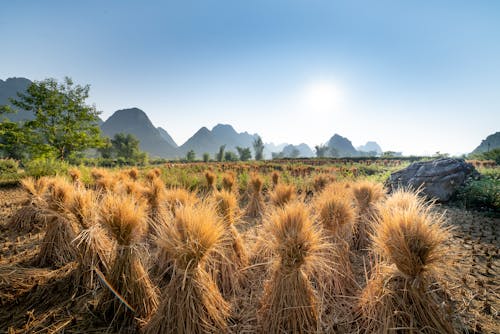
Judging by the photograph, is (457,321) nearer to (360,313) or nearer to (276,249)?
(360,313)

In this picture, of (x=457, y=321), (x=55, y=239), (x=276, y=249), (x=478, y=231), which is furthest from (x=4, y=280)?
(x=478, y=231)

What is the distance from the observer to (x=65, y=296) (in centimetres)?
202

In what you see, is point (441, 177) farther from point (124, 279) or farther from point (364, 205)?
point (124, 279)

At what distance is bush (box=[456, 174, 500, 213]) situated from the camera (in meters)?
5.36

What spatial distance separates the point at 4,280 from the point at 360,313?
337 centimetres

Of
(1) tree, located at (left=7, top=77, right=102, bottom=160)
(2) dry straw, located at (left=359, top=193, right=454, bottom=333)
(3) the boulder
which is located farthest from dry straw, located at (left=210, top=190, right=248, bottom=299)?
(1) tree, located at (left=7, top=77, right=102, bottom=160)

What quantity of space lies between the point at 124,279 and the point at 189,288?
0.62 m

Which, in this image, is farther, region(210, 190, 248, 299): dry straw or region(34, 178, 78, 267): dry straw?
region(34, 178, 78, 267): dry straw

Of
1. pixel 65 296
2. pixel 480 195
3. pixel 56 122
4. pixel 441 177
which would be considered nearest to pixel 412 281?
pixel 65 296

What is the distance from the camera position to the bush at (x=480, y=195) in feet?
17.6

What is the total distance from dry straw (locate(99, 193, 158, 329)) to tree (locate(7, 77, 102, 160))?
17.5 meters

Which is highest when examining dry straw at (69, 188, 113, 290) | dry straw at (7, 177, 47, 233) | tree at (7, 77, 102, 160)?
tree at (7, 77, 102, 160)

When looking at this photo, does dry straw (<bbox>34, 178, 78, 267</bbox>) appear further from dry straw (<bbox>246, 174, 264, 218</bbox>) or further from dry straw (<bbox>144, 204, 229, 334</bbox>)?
dry straw (<bbox>246, 174, 264, 218</bbox>)

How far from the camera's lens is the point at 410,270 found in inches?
53.3
